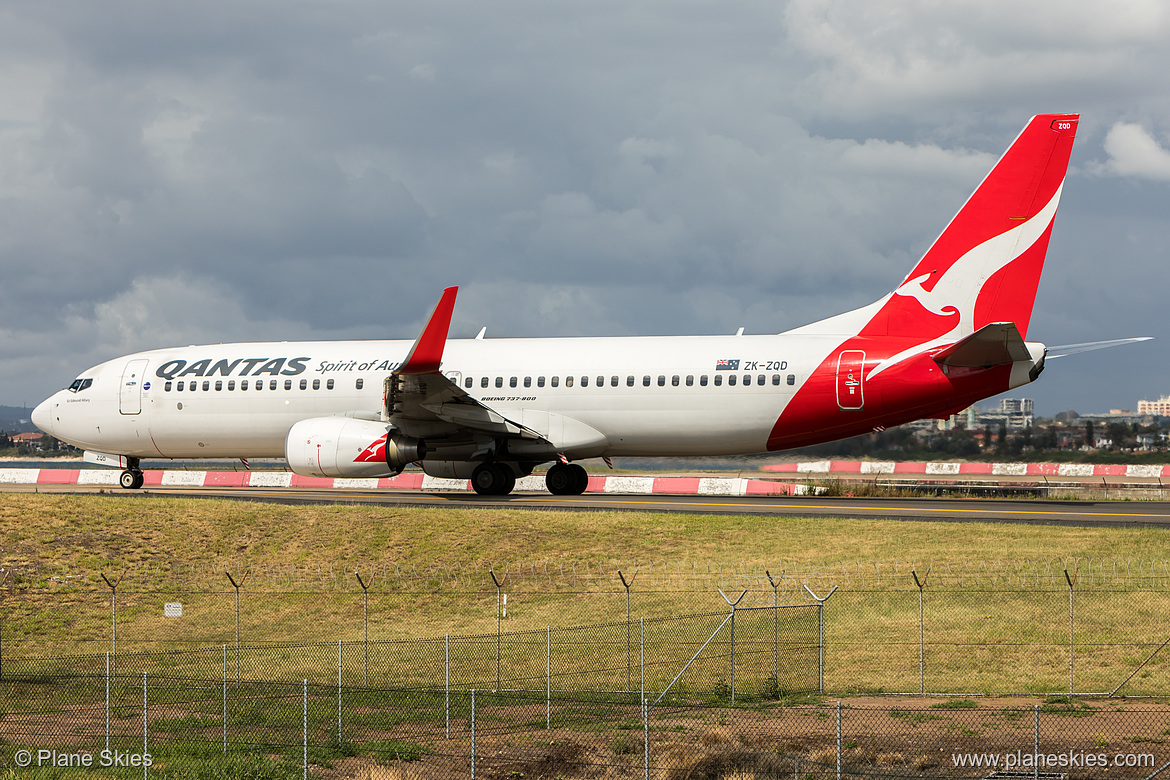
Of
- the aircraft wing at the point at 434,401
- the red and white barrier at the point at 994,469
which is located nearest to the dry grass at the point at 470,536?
the aircraft wing at the point at 434,401

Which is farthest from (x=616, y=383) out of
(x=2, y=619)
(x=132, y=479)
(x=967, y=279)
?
(x=132, y=479)

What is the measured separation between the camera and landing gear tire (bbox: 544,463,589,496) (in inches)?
1331

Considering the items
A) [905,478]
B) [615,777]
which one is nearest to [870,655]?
[615,777]

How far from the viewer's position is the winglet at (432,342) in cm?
2786

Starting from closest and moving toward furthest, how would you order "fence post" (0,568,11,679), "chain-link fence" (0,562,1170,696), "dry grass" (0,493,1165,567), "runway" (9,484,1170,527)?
"chain-link fence" (0,562,1170,696), "fence post" (0,568,11,679), "dry grass" (0,493,1165,567), "runway" (9,484,1170,527)

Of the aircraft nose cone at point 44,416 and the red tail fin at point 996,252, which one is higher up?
the red tail fin at point 996,252

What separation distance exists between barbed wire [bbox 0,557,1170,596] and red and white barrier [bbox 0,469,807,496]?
12.2m

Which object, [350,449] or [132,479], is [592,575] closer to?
[350,449]

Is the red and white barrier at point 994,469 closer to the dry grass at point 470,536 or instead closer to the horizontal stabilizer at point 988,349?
the horizontal stabilizer at point 988,349

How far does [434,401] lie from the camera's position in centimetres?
3044

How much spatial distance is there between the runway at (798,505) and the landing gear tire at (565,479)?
30 cm

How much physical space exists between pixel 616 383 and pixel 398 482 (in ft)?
39.1

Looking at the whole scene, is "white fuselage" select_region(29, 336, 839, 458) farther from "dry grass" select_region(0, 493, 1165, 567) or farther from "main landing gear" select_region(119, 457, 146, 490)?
"dry grass" select_region(0, 493, 1165, 567)

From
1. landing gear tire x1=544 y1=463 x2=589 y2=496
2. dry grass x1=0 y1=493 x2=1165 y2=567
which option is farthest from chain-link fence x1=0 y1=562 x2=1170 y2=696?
landing gear tire x1=544 y1=463 x2=589 y2=496
